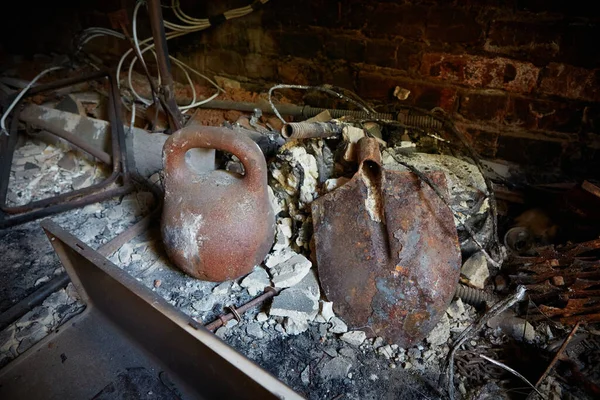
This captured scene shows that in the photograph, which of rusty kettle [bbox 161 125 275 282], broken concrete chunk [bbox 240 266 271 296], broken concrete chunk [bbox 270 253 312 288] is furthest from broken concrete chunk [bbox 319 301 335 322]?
rusty kettle [bbox 161 125 275 282]

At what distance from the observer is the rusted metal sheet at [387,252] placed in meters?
1.57

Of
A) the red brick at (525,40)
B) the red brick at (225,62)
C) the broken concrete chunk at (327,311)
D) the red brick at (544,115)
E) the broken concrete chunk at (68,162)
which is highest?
the red brick at (525,40)

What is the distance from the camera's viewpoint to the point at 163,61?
7.33 feet

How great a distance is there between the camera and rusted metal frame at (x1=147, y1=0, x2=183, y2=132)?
6.86 feet

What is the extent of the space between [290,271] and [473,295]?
0.82 meters

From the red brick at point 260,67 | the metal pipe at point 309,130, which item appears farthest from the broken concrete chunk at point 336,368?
the red brick at point 260,67

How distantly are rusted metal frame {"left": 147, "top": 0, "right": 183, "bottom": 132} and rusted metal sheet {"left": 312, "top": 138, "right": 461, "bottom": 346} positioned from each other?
1.23 meters

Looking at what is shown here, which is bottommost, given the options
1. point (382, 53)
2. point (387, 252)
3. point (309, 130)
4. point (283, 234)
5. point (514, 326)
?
point (514, 326)

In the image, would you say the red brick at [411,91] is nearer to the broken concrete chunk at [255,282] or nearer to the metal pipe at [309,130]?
the metal pipe at [309,130]

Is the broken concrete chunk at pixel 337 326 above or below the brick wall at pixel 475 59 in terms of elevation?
below

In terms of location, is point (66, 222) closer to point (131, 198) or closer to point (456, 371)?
point (131, 198)

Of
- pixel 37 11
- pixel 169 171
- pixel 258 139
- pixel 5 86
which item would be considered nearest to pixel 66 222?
pixel 169 171

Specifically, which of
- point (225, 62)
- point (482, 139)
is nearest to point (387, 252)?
point (482, 139)

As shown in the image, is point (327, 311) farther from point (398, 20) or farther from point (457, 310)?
point (398, 20)
